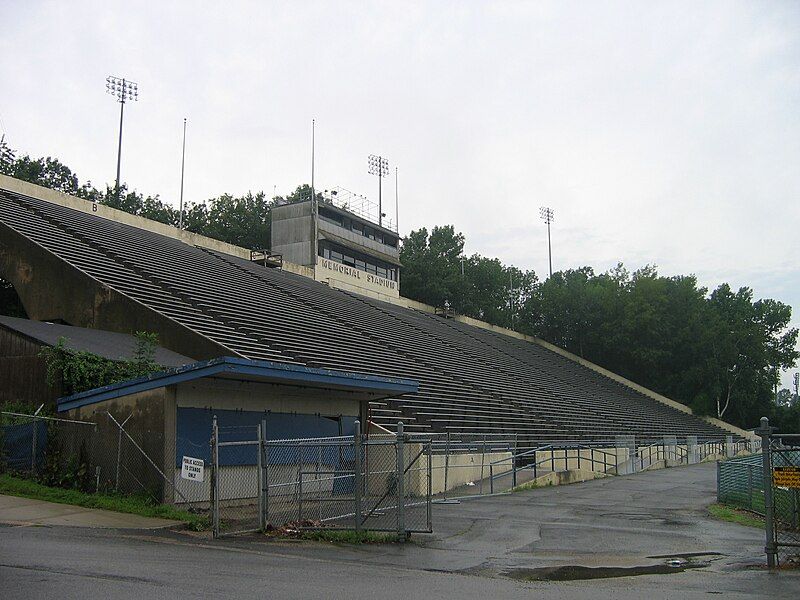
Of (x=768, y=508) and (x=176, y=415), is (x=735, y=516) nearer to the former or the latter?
(x=768, y=508)

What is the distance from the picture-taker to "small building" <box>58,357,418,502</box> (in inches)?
564

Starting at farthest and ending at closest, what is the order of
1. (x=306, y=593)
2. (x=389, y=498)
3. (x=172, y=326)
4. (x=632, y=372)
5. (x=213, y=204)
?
(x=213, y=204), (x=632, y=372), (x=172, y=326), (x=389, y=498), (x=306, y=593)

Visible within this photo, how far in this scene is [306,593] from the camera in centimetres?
775

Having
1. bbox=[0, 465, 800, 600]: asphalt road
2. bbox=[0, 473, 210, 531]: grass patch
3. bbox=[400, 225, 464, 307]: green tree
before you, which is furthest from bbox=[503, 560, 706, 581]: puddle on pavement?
bbox=[400, 225, 464, 307]: green tree

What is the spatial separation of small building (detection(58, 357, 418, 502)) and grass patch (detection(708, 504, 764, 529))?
767 centimetres

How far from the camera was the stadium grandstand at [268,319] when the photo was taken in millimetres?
22359

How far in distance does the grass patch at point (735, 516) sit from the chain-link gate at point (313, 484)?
567 centimetres

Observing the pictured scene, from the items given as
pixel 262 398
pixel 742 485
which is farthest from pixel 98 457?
pixel 742 485

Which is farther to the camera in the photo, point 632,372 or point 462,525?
point 632,372

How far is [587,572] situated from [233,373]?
7495 millimetres

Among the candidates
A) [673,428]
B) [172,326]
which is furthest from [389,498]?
[673,428]

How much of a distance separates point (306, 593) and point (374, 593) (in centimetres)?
Answer: 64

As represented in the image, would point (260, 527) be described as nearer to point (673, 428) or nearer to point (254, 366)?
point (254, 366)

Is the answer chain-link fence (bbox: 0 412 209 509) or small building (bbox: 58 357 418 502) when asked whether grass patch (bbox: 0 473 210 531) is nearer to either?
chain-link fence (bbox: 0 412 209 509)
